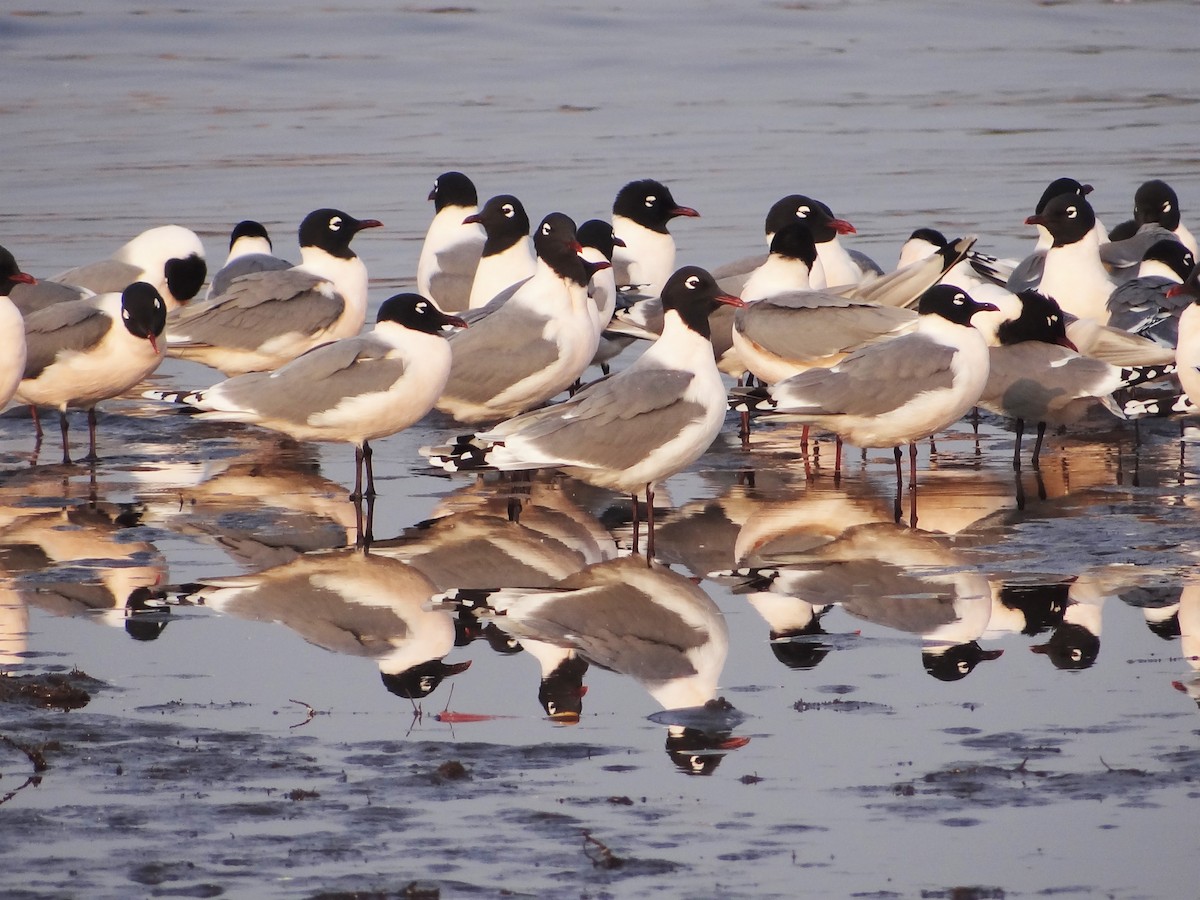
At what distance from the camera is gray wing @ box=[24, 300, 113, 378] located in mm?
12000

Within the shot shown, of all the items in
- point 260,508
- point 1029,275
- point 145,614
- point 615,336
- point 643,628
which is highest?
point 1029,275

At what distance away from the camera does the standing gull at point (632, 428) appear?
30.3 ft

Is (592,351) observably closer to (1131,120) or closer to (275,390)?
(275,390)

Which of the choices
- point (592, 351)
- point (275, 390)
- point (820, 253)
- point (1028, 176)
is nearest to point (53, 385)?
point (275, 390)

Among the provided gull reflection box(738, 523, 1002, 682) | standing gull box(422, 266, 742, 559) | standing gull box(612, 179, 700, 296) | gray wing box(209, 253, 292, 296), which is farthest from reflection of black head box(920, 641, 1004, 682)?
gray wing box(209, 253, 292, 296)

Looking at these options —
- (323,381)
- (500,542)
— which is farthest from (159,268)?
(500,542)

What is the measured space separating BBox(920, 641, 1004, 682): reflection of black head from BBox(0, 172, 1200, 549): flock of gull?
1950mm

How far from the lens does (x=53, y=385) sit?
12000 millimetres

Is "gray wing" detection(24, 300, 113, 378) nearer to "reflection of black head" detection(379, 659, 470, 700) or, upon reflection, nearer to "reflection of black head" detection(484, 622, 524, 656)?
"reflection of black head" detection(484, 622, 524, 656)

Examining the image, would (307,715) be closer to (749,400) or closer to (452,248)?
(749,400)

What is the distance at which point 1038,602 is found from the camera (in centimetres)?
806

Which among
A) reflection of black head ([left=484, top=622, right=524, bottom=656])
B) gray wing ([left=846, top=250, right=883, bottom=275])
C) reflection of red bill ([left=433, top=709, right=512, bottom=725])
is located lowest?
reflection of black head ([left=484, top=622, right=524, bottom=656])

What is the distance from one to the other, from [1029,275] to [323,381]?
6619 mm

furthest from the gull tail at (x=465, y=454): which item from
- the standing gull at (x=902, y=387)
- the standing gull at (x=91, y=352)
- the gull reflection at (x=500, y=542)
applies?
the standing gull at (x=91, y=352)
